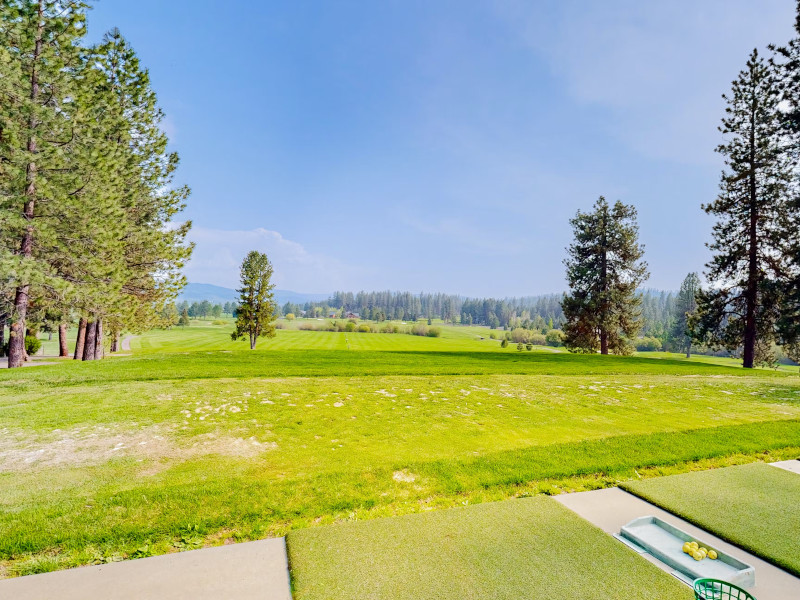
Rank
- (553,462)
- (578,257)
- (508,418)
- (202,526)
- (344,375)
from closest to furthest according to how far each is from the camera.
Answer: (202,526)
(553,462)
(508,418)
(344,375)
(578,257)

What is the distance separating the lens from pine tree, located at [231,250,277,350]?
120 feet

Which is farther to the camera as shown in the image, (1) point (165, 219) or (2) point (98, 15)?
(1) point (165, 219)

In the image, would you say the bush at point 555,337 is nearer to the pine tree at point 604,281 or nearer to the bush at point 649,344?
the pine tree at point 604,281

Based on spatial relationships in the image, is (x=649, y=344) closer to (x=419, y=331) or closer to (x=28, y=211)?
(x=419, y=331)

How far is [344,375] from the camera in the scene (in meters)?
12.2

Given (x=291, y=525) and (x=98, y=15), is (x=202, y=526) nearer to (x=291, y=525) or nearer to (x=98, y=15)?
(x=291, y=525)

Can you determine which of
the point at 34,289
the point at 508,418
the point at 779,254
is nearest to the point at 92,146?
the point at 34,289

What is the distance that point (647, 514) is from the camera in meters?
3.93

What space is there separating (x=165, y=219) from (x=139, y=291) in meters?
4.02

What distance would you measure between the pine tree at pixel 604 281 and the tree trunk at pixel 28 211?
28103 mm

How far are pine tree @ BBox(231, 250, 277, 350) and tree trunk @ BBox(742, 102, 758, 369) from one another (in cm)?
3573

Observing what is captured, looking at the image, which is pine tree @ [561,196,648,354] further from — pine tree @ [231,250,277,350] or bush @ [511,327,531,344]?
bush @ [511,327,531,344]

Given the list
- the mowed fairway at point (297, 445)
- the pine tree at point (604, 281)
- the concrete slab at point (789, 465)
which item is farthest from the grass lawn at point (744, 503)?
the pine tree at point (604, 281)

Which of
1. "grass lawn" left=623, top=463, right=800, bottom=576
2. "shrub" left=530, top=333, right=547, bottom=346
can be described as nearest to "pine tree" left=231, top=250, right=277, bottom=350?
"grass lawn" left=623, top=463, right=800, bottom=576
